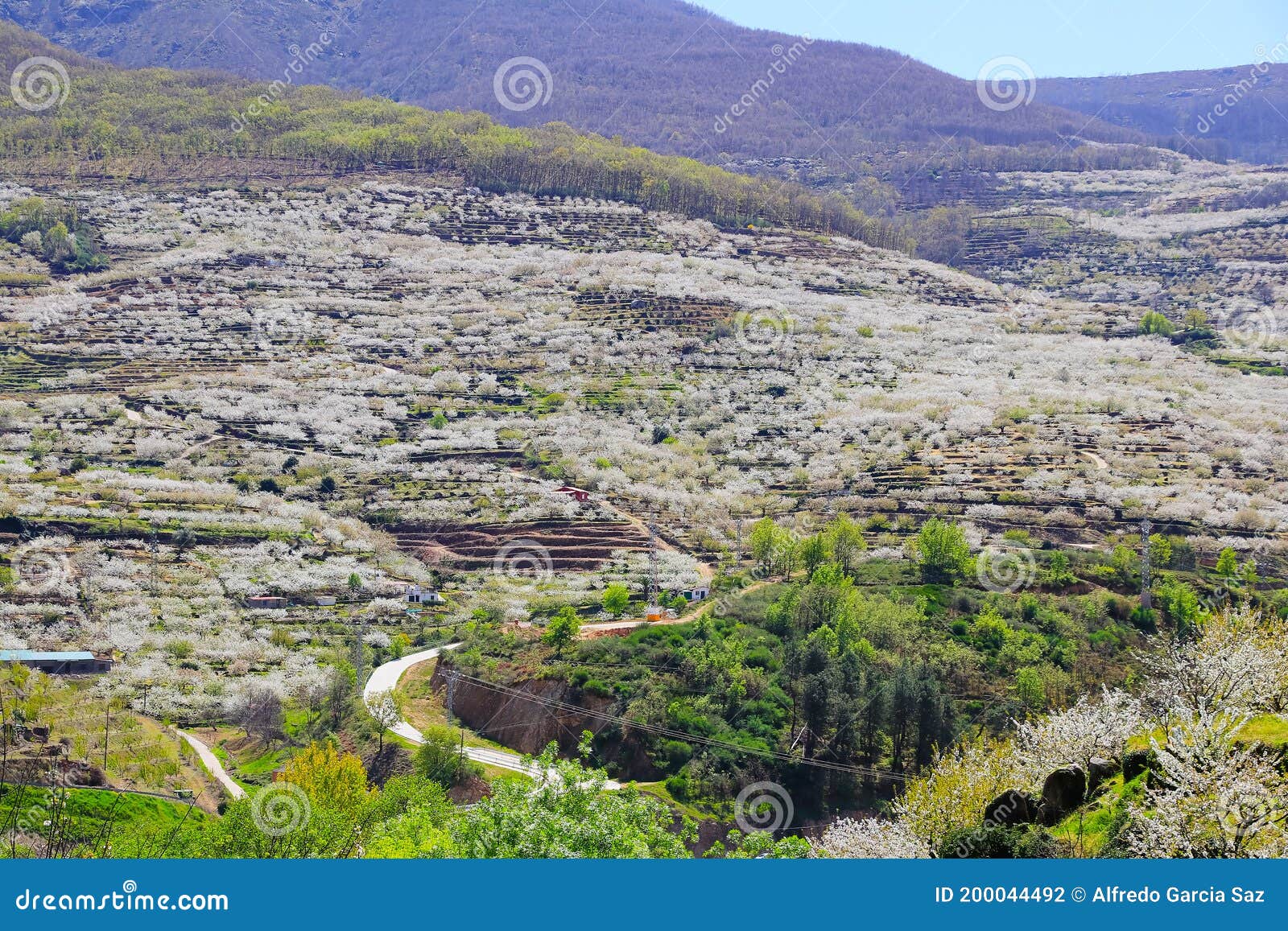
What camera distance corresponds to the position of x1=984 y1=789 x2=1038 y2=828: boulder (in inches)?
835

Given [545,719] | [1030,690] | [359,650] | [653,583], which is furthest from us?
[653,583]

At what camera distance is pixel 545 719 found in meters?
41.3

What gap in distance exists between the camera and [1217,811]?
17250mm

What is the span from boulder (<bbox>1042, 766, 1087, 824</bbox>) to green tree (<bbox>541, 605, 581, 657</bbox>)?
2484 cm

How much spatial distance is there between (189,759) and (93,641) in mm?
11951

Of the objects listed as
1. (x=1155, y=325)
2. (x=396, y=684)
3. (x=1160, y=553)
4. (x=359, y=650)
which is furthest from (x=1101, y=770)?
(x=1155, y=325)

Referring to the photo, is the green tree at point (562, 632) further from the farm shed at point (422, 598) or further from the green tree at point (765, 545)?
the green tree at point (765, 545)

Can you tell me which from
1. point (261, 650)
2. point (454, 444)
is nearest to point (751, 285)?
point (454, 444)

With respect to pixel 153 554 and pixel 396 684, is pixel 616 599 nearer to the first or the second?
pixel 396 684

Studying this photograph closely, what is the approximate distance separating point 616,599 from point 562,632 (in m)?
5.48

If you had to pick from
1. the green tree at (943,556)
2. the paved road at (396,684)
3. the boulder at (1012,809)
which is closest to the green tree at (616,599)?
the paved road at (396,684)

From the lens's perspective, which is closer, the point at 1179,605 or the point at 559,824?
the point at 559,824

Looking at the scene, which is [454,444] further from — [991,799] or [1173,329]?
[1173,329]

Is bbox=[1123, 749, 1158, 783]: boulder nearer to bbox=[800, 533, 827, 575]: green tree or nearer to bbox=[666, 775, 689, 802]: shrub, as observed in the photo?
bbox=[666, 775, 689, 802]: shrub
